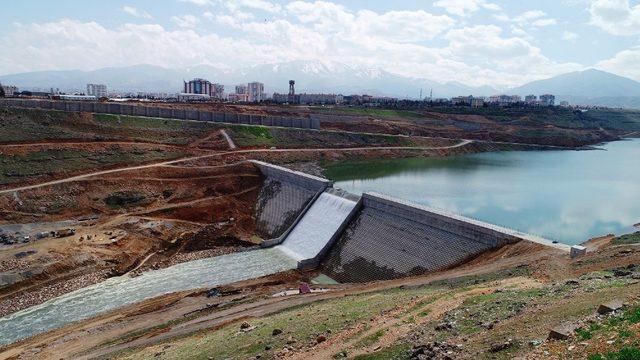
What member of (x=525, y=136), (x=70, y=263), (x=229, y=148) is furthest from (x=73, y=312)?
(x=525, y=136)

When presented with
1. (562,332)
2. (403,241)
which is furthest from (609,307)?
(403,241)

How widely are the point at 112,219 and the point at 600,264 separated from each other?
1545 inches

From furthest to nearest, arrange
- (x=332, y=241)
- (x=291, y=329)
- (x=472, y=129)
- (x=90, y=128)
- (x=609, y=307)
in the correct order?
(x=472, y=129)
(x=90, y=128)
(x=332, y=241)
(x=291, y=329)
(x=609, y=307)

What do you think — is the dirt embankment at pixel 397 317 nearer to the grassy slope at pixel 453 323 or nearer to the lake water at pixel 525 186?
the grassy slope at pixel 453 323

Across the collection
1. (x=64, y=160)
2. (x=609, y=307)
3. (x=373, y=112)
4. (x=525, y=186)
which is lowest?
(x=525, y=186)

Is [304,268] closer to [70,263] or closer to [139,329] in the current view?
[139,329]

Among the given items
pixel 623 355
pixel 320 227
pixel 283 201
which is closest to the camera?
pixel 623 355

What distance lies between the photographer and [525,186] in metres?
62.5

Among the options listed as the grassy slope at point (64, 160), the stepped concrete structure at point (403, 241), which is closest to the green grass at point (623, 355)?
the stepped concrete structure at point (403, 241)

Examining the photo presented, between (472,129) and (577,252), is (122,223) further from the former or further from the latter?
(472,129)

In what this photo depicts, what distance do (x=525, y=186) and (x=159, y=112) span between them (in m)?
55.9

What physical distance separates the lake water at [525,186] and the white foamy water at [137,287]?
21.3m

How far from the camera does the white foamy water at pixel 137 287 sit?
29.2 m

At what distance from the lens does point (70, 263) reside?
35.8 m
